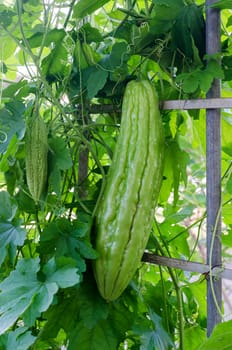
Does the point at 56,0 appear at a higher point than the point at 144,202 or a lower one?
higher

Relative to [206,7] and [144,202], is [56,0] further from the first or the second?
[144,202]

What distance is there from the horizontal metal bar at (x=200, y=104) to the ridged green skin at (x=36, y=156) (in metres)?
0.21

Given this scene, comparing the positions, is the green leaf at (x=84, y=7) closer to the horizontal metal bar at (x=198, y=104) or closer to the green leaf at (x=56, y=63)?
the green leaf at (x=56, y=63)

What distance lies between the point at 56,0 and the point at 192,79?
0.34m

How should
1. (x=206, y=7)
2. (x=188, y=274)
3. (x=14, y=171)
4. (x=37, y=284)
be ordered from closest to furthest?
(x=37, y=284) → (x=206, y=7) → (x=14, y=171) → (x=188, y=274)

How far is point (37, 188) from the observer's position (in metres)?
0.84

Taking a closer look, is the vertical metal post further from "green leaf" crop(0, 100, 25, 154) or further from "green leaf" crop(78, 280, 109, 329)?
"green leaf" crop(0, 100, 25, 154)

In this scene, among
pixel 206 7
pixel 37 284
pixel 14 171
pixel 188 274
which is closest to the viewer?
pixel 37 284

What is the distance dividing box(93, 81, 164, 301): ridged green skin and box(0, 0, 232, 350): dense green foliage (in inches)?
1.4

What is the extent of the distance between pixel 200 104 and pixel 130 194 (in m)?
0.18

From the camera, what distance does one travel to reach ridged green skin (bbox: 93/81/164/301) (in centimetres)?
81

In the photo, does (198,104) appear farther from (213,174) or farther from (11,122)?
(11,122)

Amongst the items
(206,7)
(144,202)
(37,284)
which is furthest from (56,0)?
(37,284)

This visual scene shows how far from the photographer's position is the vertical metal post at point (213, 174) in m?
0.82
